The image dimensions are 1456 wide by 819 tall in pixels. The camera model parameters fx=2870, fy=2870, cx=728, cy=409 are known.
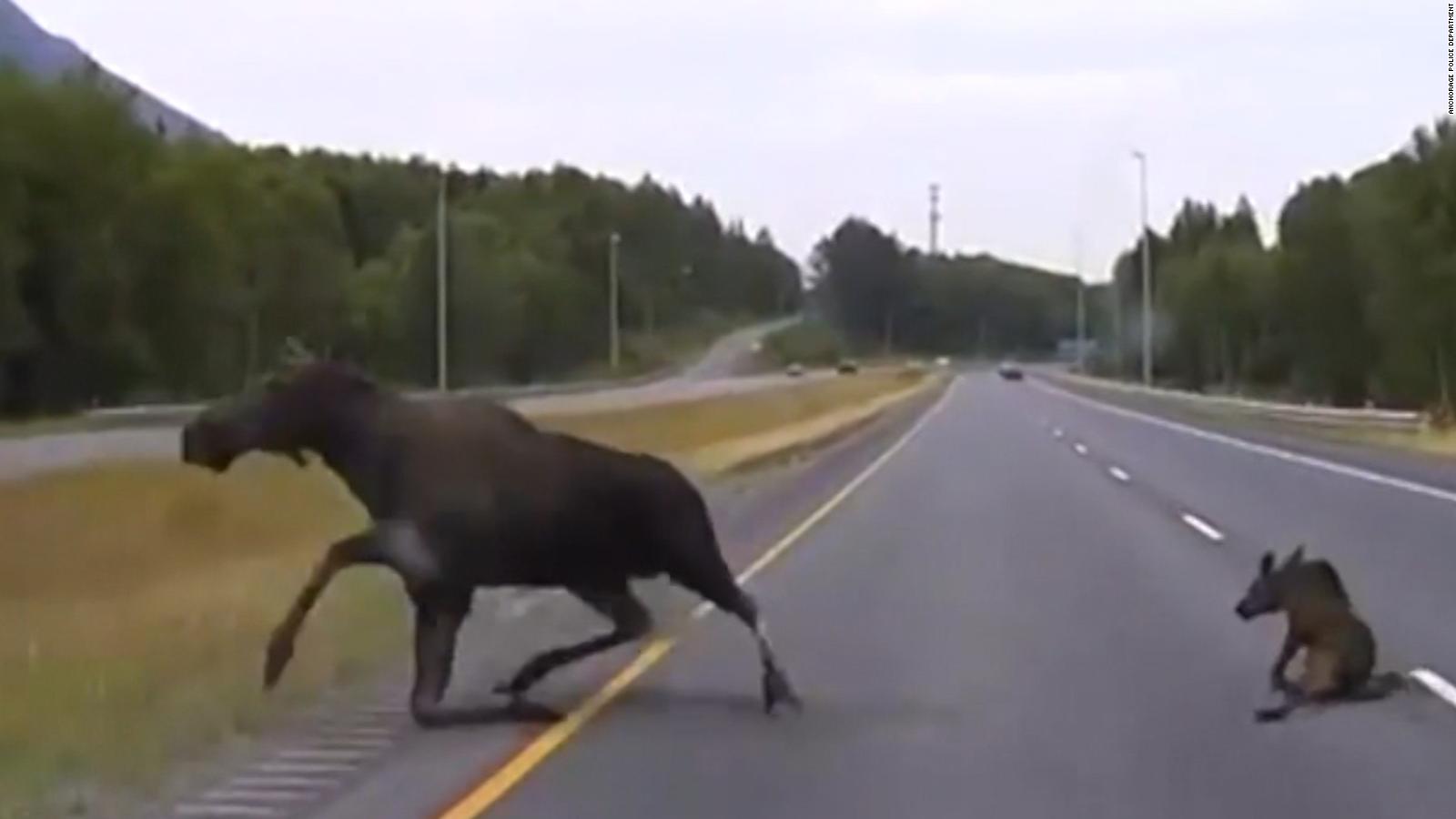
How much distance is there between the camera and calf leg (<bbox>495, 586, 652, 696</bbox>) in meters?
14.7

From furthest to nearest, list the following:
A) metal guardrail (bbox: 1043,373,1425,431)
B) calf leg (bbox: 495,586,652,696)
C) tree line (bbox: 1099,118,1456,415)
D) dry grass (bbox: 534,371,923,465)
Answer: tree line (bbox: 1099,118,1456,415)
metal guardrail (bbox: 1043,373,1425,431)
dry grass (bbox: 534,371,923,465)
calf leg (bbox: 495,586,652,696)

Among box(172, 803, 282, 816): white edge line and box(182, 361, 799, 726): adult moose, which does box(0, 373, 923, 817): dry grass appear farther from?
box(182, 361, 799, 726): adult moose

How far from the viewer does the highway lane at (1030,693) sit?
11.6m

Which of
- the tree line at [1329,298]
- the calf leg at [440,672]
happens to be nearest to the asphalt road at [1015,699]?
the calf leg at [440,672]

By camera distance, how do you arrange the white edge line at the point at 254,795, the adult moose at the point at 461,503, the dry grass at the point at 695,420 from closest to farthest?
1. the white edge line at the point at 254,795
2. the adult moose at the point at 461,503
3. the dry grass at the point at 695,420

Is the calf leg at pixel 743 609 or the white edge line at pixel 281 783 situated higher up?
the calf leg at pixel 743 609

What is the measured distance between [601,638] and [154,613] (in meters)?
8.35

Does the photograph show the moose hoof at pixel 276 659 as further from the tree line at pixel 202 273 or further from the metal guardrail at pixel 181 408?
the tree line at pixel 202 273

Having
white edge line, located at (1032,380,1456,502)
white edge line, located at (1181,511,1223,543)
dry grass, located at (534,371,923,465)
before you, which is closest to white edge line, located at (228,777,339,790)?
white edge line, located at (1181,511,1223,543)

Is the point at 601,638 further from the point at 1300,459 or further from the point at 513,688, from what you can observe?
the point at 1300,459

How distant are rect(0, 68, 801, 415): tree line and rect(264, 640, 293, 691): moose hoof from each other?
1793 inches

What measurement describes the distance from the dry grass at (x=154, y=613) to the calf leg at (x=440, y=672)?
0.96 m

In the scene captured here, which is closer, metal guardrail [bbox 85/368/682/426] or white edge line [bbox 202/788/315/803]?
white edge line [bbox 202/788/315/803]

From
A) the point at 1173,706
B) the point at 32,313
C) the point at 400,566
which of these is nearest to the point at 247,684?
the point at 400,566
